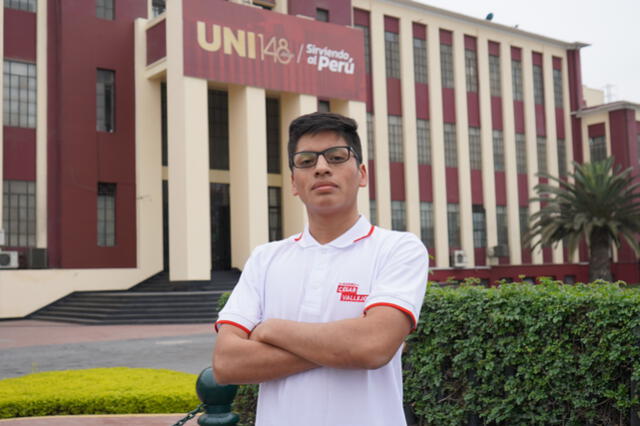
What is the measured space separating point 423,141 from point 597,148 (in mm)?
11048

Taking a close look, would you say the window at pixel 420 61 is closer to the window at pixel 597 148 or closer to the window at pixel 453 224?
the window at pixel 453 224

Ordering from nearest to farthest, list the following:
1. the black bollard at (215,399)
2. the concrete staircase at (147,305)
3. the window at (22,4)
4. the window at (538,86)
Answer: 1. the black bollard at (215,399)
2. the concrete staircase at (147,305)
3. the window at (22,4)
4. the window at (538,86)

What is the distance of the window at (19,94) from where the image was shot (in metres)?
23.2

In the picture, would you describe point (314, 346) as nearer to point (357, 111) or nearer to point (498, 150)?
point (357, 111)

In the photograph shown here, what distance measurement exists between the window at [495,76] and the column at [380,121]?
6.76 metres

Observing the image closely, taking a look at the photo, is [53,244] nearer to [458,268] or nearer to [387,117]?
[387,117]

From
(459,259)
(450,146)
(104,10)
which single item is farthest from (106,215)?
(450,146)

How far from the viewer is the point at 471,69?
3312cm

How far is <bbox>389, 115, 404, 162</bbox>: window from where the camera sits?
3002cm

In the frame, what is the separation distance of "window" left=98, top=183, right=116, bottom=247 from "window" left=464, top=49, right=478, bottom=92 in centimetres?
1754

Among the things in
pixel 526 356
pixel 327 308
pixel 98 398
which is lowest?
pixel 98 398

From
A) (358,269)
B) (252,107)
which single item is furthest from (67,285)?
(358,269)

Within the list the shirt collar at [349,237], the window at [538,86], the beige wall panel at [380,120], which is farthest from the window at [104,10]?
the shirt collar at [349,237]

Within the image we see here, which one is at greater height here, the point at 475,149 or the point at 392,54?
the point at 392,54
